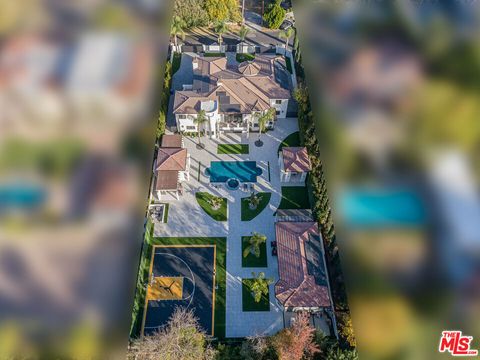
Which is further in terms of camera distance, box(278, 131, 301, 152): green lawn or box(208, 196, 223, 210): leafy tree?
box(278, 131, 301, 152): green lawn

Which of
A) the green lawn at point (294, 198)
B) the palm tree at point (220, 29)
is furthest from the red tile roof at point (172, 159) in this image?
the palm tree at point (220, 29)

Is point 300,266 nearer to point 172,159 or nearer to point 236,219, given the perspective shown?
point 236,219

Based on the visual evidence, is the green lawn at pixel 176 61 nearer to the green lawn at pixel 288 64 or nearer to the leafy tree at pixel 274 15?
the leafy tree at pixel 274 15

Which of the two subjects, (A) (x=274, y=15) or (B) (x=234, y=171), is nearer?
(B) (x=234, y=171)

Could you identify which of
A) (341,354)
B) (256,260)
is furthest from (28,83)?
(256,260)

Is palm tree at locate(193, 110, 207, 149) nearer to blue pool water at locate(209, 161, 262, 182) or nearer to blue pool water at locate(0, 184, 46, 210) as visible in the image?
blue pool water at locate(209, 161, 262, 182)

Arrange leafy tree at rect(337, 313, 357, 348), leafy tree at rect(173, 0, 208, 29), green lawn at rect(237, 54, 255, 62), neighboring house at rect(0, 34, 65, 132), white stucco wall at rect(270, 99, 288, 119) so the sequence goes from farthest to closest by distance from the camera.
Answer: leafy tree at rect(173, 0, 208, 29), green lawn at rect(237, 54, 255, 62), white stucco wall at rect(270, 99, 288, 119), leafy tree at rect(337, 313, 357, 348), neighboring house at rect(0, 34, 65, 132)

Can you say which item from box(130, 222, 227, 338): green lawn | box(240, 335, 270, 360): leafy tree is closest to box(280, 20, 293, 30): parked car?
box(130, 222, 227, 338): green lawn
